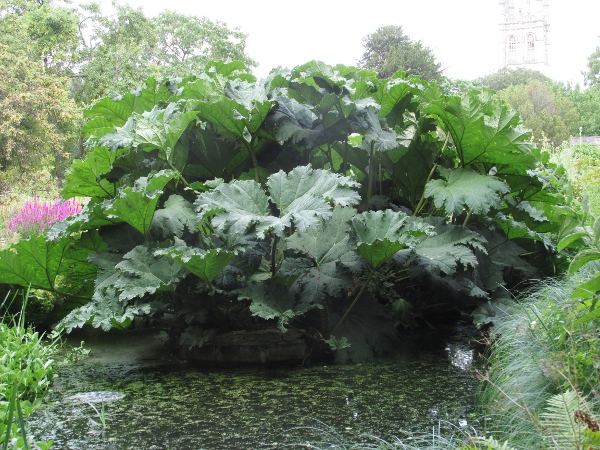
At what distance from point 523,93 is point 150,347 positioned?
40547 mm

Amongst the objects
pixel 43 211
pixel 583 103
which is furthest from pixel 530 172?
pixel 583 103

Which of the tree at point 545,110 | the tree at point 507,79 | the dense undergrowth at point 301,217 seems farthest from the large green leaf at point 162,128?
the tree at point 507,79

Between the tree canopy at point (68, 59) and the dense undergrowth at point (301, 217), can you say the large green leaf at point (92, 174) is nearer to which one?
the dense undergrowth at point (301, 217)

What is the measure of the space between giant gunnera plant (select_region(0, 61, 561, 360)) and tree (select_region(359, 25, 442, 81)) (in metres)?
30.2

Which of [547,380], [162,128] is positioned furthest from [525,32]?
[547,380]

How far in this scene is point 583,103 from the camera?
44.7 meters

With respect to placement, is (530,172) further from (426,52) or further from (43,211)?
(426,52)

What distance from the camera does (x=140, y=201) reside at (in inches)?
111

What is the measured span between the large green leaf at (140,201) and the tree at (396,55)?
3112cm

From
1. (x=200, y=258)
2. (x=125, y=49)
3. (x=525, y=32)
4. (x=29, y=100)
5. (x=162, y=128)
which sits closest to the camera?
(x=200, y=258)

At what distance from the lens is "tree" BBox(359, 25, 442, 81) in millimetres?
33688

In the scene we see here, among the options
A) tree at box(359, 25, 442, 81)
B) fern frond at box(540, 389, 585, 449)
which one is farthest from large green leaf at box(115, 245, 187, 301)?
tree at box(359, 25, 442, 81)

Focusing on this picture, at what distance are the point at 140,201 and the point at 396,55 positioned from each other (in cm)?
3326

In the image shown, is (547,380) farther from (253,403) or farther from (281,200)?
(281,200)
